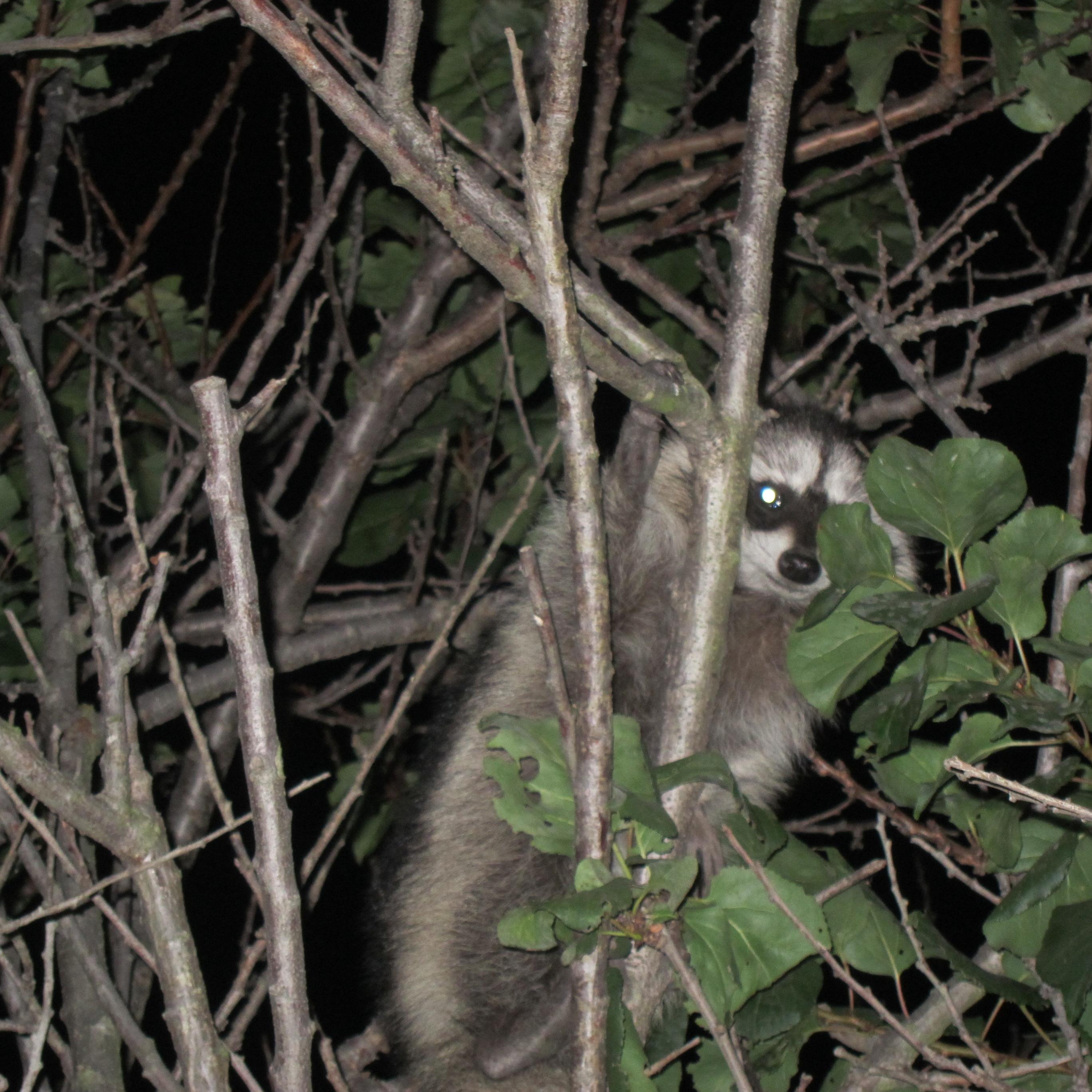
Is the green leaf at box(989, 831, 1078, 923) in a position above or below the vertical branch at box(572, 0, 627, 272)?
below

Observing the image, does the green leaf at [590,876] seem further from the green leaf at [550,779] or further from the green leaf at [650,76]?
the green leaf at [650,76]

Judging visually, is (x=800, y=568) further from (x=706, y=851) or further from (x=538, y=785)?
(x=538, y=785)

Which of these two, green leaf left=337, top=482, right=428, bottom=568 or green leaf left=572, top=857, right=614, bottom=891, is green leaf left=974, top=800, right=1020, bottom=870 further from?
green leaf left=337, top=482, right=428, bottom=568

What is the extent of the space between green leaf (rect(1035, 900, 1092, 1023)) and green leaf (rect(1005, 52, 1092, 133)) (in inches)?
50.2

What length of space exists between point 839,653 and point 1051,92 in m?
1.13

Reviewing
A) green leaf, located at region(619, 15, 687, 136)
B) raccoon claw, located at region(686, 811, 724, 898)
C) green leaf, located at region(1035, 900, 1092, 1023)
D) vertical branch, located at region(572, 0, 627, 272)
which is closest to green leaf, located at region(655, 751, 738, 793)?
green leaf, located at region(1035, 900, 1092, 1023)

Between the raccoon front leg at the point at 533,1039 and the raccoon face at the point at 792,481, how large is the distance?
0.90 meters

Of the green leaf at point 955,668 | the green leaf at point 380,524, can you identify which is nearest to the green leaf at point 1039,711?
the green leaf at point 955,668

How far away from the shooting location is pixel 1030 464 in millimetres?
4008

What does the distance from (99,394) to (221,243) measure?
1921mm

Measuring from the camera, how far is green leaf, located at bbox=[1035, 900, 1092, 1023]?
1.20m

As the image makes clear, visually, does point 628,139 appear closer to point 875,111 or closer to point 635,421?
point 875,111

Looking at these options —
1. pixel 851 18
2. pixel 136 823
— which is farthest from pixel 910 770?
pixel 851 18

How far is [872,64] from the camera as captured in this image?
1.98 meters
